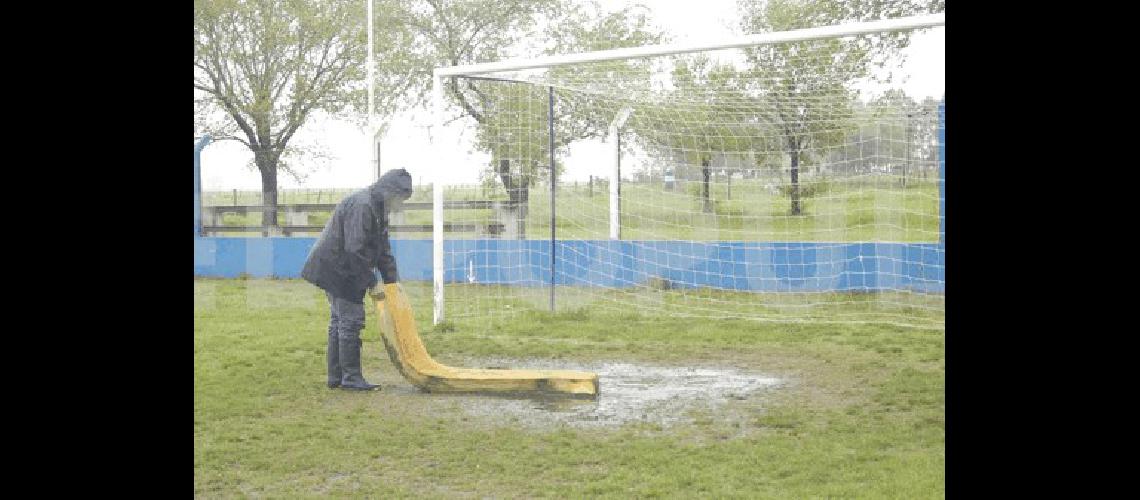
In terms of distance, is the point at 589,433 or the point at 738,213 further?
the point at 738,213

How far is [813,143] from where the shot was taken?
10.7 metres

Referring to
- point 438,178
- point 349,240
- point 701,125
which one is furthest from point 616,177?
point 349,240

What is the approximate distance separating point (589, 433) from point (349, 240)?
6.80 feet

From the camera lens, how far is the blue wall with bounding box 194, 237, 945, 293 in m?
10.6

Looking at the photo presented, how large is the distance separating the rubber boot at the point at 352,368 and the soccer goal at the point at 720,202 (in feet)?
7.90

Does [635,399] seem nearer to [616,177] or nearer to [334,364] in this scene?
[334,364]

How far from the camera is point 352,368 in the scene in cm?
699

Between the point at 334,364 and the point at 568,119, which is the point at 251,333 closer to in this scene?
the point at 334,364

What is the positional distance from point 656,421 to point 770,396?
1.01 metres

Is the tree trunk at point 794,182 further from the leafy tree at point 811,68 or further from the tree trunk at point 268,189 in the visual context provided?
the tree trunk at point 268,189

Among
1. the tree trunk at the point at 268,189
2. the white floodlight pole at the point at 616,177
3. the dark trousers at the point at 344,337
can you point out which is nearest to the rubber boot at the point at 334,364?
the dark trousers at the point at 344,337

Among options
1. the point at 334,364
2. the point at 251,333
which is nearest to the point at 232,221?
the point at 251,333

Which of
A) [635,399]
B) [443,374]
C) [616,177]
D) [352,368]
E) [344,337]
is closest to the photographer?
[635,399]

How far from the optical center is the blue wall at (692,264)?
1060 cm
